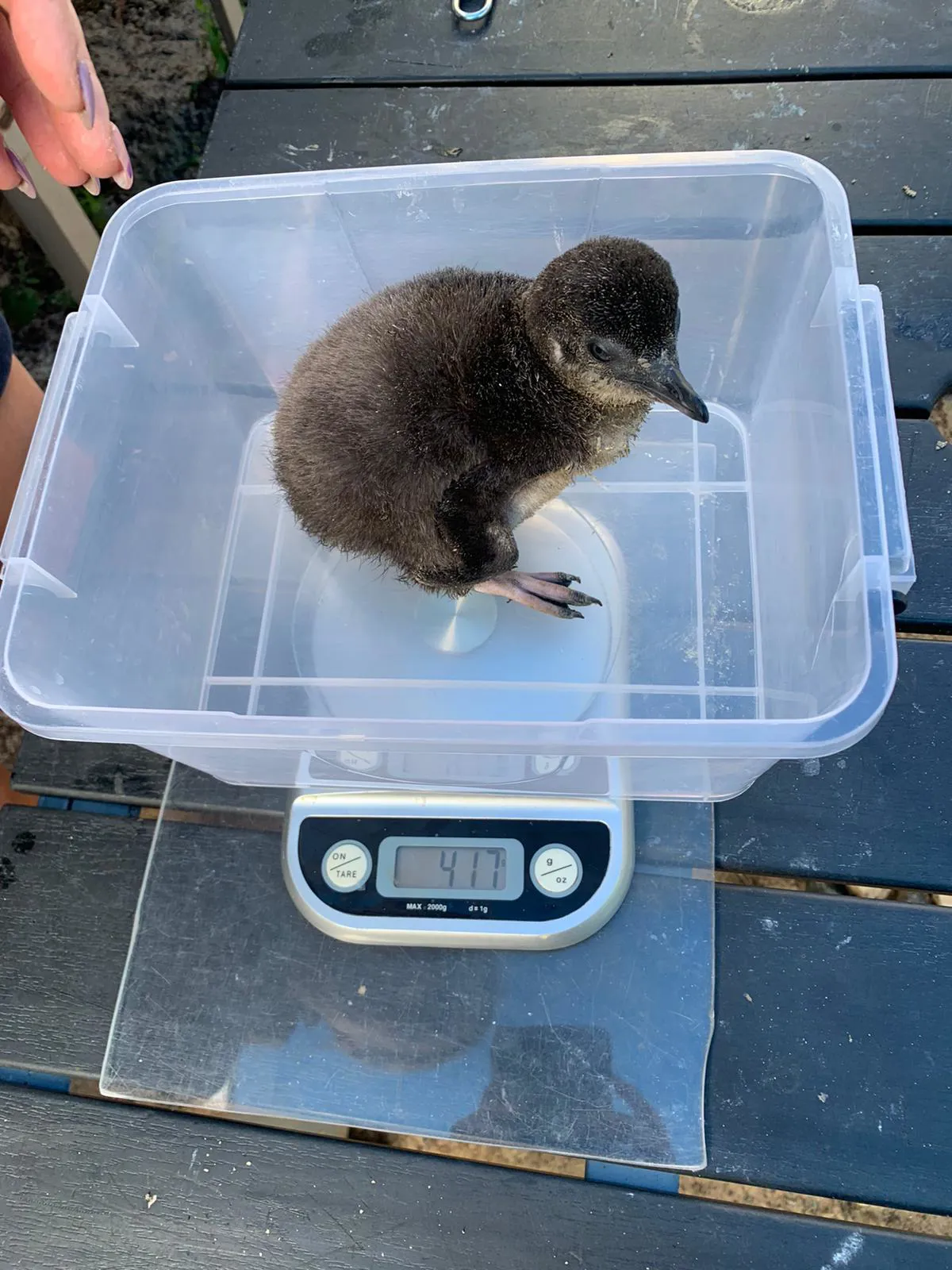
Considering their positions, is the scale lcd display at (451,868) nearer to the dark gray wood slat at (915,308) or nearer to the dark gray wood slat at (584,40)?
the dark gray wood slat at (915,308)

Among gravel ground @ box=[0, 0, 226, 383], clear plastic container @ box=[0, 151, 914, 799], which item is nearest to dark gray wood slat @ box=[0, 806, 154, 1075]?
clear plastic container @ box=[0, 151, 914, 799]

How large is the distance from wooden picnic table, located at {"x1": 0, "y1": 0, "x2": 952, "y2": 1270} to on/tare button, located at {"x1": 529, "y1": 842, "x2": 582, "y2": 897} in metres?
0.15

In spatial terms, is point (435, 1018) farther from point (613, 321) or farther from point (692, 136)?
point (692, 136)

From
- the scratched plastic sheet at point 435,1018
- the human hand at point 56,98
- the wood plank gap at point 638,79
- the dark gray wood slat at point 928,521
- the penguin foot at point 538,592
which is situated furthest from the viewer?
the wood plank gap at point 638,79

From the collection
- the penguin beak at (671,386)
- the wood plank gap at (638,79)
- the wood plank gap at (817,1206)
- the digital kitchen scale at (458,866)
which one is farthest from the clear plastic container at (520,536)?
the wood plank gap at (817,1206)

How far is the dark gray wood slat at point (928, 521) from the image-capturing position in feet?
3.45

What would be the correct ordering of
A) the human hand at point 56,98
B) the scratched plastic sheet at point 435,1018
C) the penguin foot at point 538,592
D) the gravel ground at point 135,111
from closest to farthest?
the human hand at point 56,98 → the scratched plastic sheet at point 435,1018 → the penguin foot at point 538,592 → the gravel ground at point 135,111

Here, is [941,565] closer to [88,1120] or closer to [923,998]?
[923,998]

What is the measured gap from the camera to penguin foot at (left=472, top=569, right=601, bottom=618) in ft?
3.82

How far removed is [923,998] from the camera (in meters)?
0.89

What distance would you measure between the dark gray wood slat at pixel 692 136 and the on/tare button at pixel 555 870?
70 cm

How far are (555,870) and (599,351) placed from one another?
1.83 feet

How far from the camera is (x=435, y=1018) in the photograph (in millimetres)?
952

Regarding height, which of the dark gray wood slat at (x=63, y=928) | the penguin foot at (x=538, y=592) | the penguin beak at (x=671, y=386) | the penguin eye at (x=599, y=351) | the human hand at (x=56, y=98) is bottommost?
the penguin foot at (x=538, y=592)
